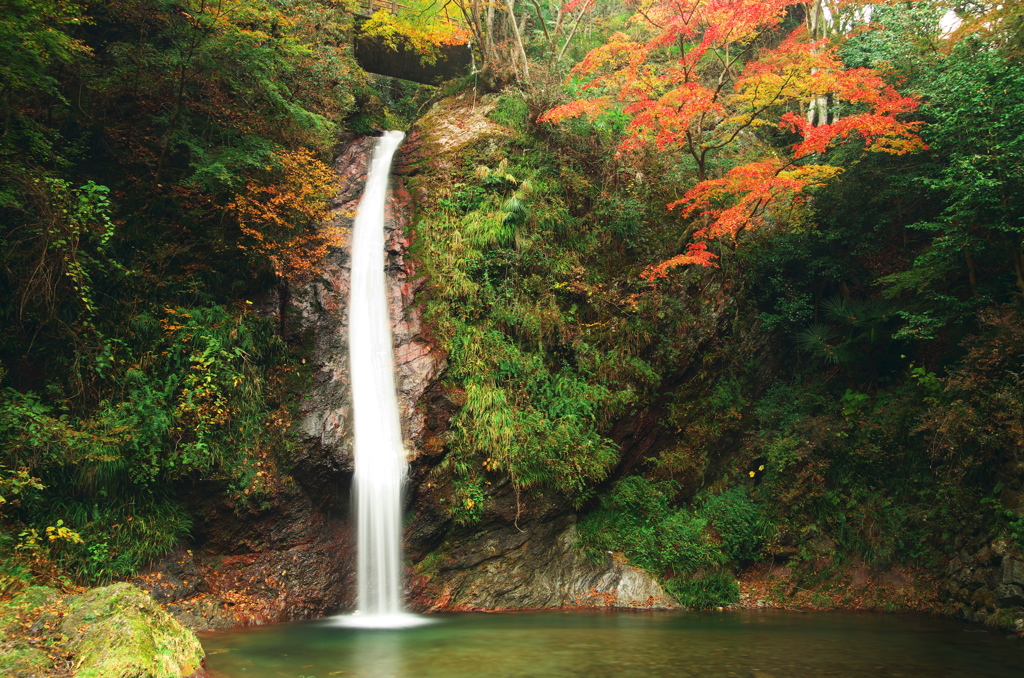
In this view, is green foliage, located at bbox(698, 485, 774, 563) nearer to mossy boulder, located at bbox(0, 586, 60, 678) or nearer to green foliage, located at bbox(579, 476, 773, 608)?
green foliage, located at bbox(579, 476, 773, 608)

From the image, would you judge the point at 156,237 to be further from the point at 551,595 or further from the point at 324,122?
the point at 551,595

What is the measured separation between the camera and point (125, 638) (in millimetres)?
5512

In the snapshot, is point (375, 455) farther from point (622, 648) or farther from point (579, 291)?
point (579, 291)

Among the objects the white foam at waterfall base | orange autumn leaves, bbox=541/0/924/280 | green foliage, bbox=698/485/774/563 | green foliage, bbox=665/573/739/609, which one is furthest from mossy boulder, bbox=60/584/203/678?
orange autumn leaves, bbox=541/0/924/280

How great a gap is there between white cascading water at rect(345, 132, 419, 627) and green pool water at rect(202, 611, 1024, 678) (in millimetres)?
792

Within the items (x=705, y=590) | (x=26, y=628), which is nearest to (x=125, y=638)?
(x=26, y=628)

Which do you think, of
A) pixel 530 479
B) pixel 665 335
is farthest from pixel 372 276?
pixel 665 335

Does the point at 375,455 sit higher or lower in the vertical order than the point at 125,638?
higher

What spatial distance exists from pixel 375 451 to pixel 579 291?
517 cm

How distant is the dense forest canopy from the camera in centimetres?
869

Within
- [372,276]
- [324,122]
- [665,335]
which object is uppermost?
[324,122]

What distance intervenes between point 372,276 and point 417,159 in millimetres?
3991

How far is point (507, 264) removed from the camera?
41.0 ft

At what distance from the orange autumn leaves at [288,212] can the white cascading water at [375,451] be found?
1151 millimetres
